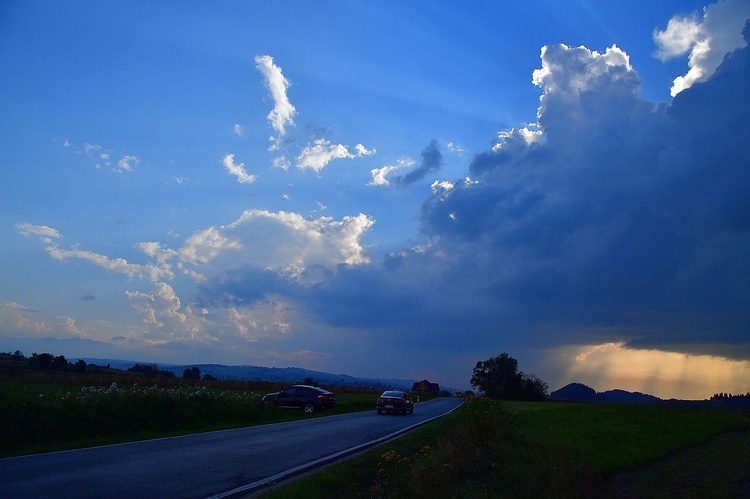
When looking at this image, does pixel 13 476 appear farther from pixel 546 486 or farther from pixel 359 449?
pixel 546 486

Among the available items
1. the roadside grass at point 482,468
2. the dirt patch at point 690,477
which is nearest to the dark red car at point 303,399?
the roadside grass at point 482,468

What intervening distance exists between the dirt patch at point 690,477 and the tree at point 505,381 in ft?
301

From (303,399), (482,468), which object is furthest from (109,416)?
(303,399)

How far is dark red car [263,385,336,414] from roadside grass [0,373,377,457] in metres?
7.13

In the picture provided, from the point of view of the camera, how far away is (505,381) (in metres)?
113

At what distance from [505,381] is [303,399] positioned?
84490 mm

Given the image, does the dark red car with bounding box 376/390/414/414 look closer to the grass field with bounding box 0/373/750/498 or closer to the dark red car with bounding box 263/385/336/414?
the dark red car with bounding box 263/385/336/414

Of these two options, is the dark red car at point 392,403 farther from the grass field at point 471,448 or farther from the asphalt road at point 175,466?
the asphalt road at point 175,466

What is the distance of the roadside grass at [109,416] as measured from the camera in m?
15.9

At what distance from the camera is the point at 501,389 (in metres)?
111

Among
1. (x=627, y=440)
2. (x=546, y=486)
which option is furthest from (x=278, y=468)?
(x=627, y=440)

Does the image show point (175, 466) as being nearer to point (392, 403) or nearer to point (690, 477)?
point (690, 477)

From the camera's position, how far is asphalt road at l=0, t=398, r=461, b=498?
951 cm

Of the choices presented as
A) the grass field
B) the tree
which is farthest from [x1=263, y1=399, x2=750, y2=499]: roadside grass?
the tree
